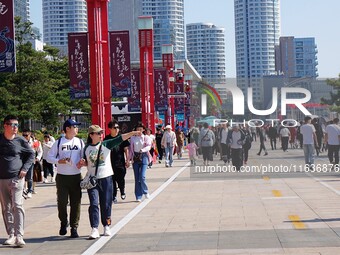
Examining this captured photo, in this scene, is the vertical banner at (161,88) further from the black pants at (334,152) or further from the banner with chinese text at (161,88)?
the black pants at (334,152)

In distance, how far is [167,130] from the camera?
115 ft

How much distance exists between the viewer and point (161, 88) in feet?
166

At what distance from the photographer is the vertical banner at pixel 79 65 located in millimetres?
26000

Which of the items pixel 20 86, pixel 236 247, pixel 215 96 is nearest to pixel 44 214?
pixel 236 247

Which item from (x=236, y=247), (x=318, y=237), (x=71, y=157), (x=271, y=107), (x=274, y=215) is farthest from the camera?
(x=271, y=107)

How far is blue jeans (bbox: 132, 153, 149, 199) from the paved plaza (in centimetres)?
29

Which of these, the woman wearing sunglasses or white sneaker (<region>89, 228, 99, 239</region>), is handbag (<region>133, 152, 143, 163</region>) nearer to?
the woman wearing sunglasses

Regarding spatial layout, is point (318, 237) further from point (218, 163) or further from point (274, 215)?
point (218, 163)

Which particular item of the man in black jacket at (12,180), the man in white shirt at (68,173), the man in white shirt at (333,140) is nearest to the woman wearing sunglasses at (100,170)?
the man in white shirt at (68,173)

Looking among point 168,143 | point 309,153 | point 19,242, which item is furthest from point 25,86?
point 19,242

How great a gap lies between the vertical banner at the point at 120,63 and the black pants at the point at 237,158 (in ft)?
13.5

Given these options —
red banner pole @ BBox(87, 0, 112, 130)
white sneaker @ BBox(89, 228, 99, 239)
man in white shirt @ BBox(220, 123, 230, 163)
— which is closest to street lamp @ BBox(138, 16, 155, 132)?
man in white shirt @ BBox(220, 123, 230, 163)

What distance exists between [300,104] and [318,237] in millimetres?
Answer: 18042

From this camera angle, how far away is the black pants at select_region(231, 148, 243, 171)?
28.5 metres
